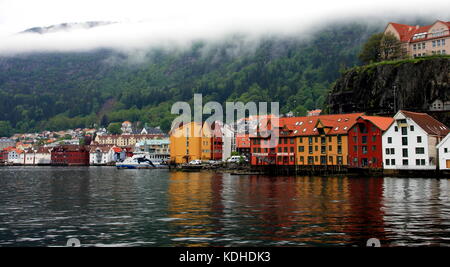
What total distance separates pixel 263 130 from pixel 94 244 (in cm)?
10134

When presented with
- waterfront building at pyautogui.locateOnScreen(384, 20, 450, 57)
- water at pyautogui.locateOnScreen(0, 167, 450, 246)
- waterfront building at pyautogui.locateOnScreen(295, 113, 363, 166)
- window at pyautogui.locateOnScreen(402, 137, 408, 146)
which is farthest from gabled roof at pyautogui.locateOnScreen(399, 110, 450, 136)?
water at pyautogui.locateOnScreen(0, 167, 450, 246)

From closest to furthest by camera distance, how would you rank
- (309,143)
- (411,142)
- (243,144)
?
(411,142), (309,143), (243,144)

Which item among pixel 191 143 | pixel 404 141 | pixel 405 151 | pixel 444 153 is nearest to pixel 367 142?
pixel 404 141

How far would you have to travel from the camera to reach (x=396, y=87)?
11638cm

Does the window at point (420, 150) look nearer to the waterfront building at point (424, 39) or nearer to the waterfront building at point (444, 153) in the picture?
the waterfront building at point (444, 153)

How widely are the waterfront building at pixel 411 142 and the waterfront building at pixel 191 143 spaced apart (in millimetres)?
83485

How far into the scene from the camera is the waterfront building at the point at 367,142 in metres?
96.9

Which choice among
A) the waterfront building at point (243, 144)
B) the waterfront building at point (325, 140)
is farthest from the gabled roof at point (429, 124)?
the waterfront building at point (243, 144)

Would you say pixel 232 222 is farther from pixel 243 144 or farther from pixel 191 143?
pixel 191 143

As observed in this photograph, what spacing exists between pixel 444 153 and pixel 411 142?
8.08 meters

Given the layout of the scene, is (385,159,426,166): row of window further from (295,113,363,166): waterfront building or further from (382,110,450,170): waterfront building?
(295,113,363,166): waterfront building

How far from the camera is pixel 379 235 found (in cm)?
2389

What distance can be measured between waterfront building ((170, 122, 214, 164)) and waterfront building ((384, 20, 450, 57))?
70713mm

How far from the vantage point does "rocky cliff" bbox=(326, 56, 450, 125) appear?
111 metres
